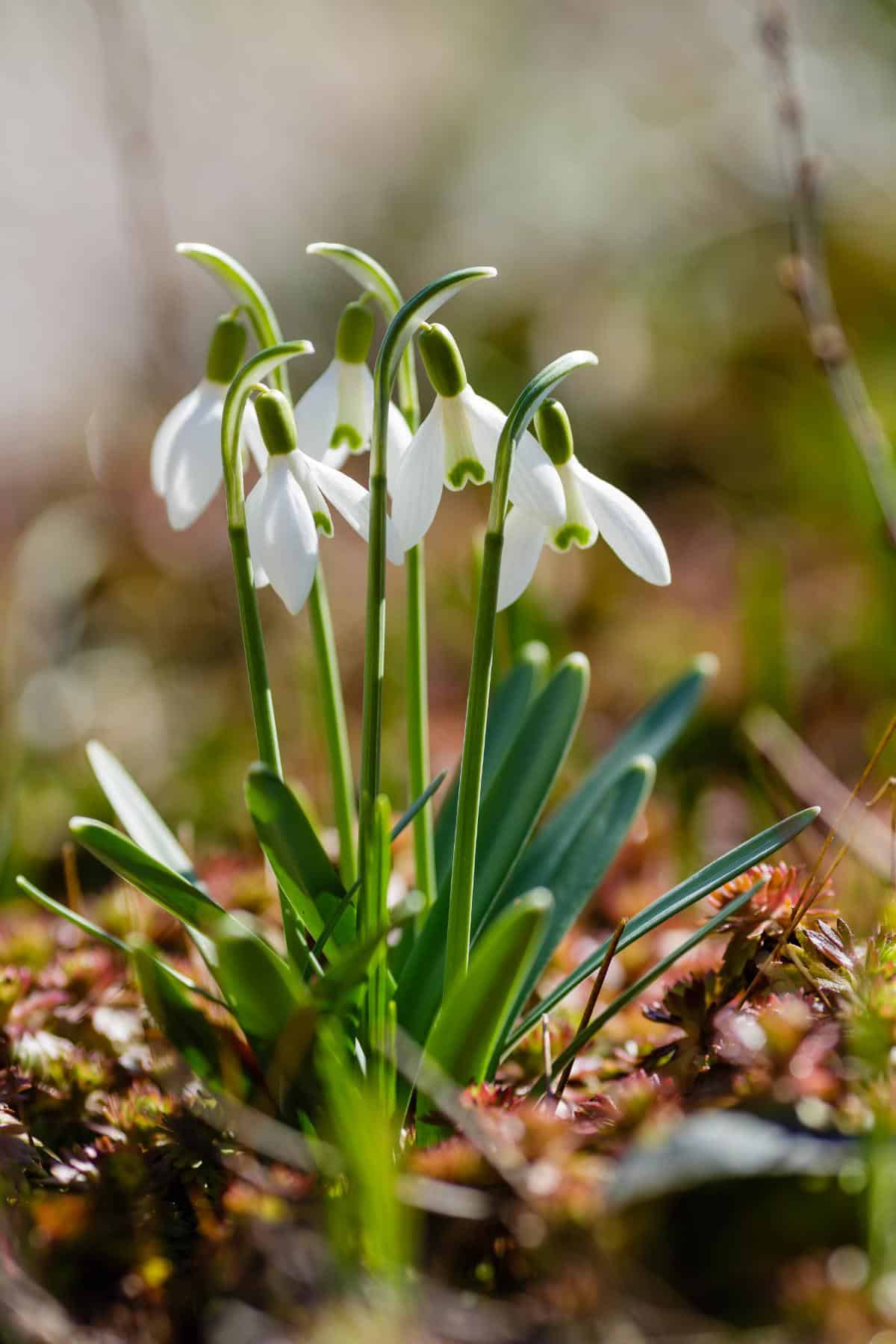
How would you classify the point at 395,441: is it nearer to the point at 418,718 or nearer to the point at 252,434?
the point at 252,434

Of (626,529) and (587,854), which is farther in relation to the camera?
(587,854)

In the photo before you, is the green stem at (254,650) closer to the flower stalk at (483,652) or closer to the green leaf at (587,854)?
the flower stalk at (483,652)


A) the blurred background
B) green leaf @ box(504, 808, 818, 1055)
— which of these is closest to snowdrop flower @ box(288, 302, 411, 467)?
green leaf @ box(504, 808, 818, 1055)

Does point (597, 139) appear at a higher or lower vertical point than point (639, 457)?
higher

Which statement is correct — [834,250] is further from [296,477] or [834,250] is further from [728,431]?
[296,477]

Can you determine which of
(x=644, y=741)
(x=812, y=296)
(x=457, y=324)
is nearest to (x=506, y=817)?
(x=644, y=741)

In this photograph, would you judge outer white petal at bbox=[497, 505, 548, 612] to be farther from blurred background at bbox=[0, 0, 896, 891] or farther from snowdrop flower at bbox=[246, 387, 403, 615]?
blurred background at bbox=[0, 0, 896, 891]

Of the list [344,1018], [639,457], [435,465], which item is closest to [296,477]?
[435,465]
